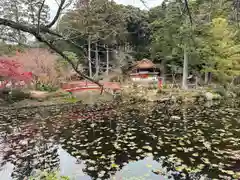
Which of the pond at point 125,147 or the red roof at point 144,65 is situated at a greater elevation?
the red roof at point 144,65

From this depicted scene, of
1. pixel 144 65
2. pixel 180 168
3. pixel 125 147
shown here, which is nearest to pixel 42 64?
pixel 144 65

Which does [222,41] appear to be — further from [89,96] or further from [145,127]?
[145,127]

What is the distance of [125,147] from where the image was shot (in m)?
6.37

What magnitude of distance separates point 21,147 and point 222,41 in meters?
17.3

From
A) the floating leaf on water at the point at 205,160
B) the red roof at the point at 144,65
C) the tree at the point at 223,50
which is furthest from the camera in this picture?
the red roof at the point at 144,65

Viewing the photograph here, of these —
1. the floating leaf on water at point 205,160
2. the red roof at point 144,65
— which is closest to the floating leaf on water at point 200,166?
the floating leaf on water at point 205,160

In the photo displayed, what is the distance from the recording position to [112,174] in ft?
15.7

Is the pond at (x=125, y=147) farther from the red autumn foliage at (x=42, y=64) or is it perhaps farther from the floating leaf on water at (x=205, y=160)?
the red autumn foliage at (x=42, y=64)

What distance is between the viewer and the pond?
194 inches

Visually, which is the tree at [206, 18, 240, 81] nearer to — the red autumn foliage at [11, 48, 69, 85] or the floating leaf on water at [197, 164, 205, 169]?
the red autumn foliage at [11, 48, 69, 85]

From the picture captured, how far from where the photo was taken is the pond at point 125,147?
4.93 meters

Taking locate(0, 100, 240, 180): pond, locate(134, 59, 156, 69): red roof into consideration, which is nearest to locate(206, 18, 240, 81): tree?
locate(134, 59, 156, 69): red roof

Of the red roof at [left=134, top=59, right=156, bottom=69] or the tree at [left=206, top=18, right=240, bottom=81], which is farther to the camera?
the red roof at [left=134, top=59, right=156, bottom=69]

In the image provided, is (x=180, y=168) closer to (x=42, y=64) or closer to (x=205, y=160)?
(x=205, y=160)
